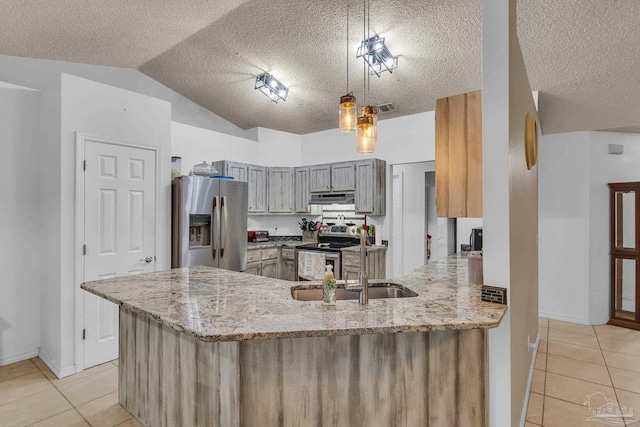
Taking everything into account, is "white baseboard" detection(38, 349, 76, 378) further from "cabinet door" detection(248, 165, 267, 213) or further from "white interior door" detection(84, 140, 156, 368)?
"cabinet door" detection(248, 165, 267, 213)

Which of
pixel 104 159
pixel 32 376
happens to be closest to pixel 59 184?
pixel 104 159

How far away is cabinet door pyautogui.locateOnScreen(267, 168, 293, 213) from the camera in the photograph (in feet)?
18.7

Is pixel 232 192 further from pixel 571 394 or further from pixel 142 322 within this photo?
pixel 571 394

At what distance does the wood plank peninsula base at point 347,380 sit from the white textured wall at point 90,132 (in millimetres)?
2129

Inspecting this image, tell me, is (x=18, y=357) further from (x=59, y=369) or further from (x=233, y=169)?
(x=233, y=169)

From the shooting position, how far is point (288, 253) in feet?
17.7

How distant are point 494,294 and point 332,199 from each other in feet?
12.3

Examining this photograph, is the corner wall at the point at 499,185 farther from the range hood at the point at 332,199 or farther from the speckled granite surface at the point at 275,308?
the range hood at the point at 332,199

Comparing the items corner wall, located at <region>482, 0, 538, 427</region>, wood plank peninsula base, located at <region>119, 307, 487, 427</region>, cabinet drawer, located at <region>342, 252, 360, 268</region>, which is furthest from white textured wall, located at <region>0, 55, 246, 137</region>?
corner wall, located at <region>482, 0, 538, 427</region>

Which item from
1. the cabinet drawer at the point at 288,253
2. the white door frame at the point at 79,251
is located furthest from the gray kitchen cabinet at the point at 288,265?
the white door frame at the point at 79,251

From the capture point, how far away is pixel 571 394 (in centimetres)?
267

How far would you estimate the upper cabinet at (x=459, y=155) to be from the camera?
2.07 metres

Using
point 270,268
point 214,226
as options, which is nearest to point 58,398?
point 214,226

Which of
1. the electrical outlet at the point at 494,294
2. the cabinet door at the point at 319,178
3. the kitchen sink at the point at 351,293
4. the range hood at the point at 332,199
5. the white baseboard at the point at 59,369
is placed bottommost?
the white baseboard at the point at 59,369
